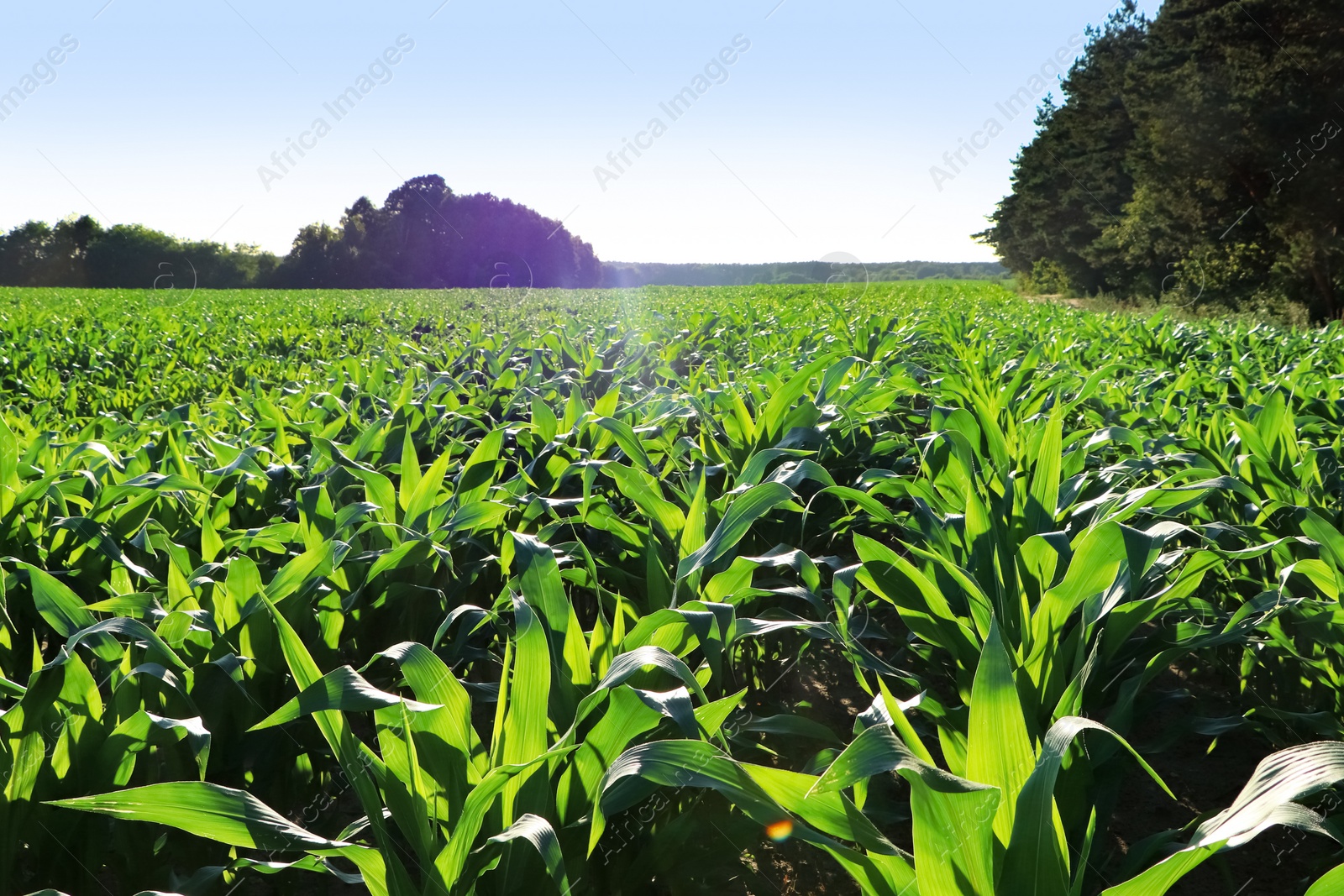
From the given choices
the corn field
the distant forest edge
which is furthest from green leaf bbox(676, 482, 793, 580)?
the distant forest edge

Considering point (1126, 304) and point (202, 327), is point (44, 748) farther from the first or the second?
point (1126, 304)

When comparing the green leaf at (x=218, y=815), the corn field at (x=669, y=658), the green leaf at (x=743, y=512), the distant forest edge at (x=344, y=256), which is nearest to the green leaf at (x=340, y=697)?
the corn field at (x=669, y=658)

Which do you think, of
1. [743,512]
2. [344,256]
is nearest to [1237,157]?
[743,512]

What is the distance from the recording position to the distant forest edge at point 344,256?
50.5 meters

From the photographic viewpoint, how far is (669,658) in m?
1.06

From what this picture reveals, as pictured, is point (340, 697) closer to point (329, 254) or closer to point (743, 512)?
point (743, 512)

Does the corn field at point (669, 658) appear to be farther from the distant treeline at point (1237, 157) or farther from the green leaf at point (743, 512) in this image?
the distant treeline at point (1237, 157)

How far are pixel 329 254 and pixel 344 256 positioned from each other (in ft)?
4.52

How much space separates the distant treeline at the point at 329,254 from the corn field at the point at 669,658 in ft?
158

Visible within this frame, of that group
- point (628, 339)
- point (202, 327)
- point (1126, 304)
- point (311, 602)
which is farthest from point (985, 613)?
point (1126, 304)

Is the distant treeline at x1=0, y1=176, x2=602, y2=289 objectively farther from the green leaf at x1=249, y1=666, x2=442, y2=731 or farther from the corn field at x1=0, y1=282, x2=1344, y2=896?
the green leaf at x1=249, y1=666, x2=442, y2=731

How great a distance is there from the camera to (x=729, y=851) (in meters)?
1.26

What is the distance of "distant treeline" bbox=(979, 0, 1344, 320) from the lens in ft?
54.7

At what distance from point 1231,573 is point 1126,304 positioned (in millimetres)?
29661
